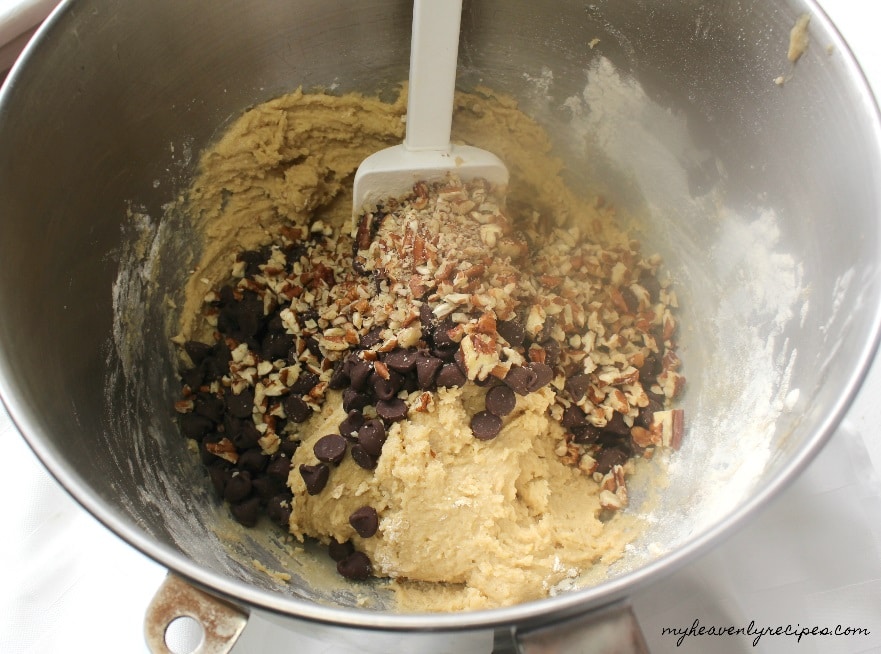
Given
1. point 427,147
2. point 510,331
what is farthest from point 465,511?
point 427,147

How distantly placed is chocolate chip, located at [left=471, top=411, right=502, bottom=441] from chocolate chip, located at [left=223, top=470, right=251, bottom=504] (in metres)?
0.51

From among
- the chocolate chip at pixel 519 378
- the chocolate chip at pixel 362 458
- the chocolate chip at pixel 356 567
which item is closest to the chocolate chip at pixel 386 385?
the chocolate chip at pixel 362 458

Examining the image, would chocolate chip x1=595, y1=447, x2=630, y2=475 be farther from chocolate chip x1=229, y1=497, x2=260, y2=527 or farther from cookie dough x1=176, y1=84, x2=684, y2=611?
chocolate chip x1=229, y1=497, x2=260, y2=527

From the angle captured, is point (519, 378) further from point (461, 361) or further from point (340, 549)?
point (340, 549)

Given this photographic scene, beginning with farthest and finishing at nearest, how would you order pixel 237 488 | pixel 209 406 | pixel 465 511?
pixel 209 406 < pixel 237 488 < pixel 465 511

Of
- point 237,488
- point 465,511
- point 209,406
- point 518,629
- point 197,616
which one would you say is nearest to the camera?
point 518,629

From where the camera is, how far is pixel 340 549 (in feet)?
4.61

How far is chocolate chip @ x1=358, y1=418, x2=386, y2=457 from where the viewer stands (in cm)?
137

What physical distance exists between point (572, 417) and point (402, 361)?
0.41 metres

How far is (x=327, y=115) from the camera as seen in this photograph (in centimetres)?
163

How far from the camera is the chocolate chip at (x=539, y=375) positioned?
4.60ft

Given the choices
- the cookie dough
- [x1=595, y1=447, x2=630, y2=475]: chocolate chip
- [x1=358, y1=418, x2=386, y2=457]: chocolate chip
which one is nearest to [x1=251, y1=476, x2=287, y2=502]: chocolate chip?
the cookie dough

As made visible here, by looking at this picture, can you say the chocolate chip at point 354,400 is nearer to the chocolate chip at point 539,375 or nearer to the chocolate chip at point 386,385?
the chocolate chip at point 386,385

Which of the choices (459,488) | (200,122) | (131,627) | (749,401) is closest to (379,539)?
(459,488)
